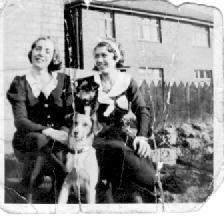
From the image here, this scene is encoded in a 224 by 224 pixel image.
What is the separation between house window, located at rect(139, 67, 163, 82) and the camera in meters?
2.86

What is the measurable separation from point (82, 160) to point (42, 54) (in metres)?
0.59

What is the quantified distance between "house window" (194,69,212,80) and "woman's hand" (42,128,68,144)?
2.46 ft

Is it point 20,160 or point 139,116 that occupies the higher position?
point 139,116

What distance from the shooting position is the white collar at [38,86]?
2.88 m

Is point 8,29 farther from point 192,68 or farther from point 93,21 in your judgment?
point 192,68

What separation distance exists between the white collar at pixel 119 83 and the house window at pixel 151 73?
2.8 inches

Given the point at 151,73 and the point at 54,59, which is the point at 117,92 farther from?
the point at 54,59

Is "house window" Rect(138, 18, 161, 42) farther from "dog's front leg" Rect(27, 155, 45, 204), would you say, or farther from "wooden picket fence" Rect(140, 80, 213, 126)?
"dog's front leg" Rect(27, 155, 45, 204)

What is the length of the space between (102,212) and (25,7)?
3.74ft

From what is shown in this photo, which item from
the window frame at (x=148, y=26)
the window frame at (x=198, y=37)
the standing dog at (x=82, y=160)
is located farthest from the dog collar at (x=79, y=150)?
the window frame at (x=198, y=37)

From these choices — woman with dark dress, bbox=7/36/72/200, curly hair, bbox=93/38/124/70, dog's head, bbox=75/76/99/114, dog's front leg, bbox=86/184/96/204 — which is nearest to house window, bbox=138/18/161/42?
curly hair, bbox=93/38/124/70

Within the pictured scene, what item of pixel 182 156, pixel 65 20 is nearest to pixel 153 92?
pixel 182 156

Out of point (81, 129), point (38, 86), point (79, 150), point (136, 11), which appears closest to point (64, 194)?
point (79, 150)

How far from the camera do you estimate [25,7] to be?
2885 mm
